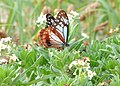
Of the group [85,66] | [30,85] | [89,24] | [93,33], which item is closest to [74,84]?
[85,66]

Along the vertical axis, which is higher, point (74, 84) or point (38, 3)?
point (38, 3)

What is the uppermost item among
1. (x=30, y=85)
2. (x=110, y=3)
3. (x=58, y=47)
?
(x=110, y=3)

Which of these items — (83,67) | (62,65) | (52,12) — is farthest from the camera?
(52,12)

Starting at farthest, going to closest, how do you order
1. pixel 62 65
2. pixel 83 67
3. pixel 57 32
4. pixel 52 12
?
1. pixel 52 12
2. pixel 57 32
3. pixel 62 65
4. pixel 83 67

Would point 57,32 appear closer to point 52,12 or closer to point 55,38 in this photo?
point 55,38

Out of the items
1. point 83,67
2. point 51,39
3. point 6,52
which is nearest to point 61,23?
point 51,39

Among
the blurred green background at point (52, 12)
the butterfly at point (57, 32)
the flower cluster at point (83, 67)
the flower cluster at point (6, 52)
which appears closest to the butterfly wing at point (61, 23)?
the butterfly at point (57, 32)

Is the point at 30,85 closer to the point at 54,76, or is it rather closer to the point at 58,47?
the point at 54,76

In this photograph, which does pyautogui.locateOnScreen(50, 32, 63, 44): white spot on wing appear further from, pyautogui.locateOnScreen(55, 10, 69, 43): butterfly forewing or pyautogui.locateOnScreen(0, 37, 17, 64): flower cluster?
pyautogui.locateOnScreen(0, 37, 17, 64): flower cluster
